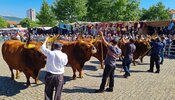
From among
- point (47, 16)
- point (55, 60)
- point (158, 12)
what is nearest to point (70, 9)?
point (47, 16)

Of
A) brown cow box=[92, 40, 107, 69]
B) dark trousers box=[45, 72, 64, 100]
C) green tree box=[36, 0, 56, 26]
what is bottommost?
dark trousers box=[45, 72, 64, 100]

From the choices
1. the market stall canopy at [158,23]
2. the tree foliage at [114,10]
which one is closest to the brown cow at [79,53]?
the market stall canopy at [158,23]

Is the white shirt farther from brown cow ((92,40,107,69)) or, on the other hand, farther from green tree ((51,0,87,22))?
green tree ((51,0,87,22))

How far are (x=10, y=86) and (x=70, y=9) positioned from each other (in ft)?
106

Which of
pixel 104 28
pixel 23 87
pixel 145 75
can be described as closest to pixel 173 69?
pixel 145 75

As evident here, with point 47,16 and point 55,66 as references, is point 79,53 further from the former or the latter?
point 47,16

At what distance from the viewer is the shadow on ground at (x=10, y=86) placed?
8.35 meters

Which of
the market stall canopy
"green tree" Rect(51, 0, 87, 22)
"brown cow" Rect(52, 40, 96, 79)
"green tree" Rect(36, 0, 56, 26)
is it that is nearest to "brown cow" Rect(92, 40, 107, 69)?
"brown cow" Rect(52, 40, 96, 79)

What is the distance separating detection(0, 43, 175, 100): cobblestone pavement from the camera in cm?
794

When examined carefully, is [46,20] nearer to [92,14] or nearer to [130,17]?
[92,14]

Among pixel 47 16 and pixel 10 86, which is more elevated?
pixel 47 16

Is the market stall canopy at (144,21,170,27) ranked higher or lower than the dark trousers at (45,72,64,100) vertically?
higher

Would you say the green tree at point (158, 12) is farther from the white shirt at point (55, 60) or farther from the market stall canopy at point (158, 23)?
the white shirt at point (55, 60)

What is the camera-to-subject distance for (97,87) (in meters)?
9.09
